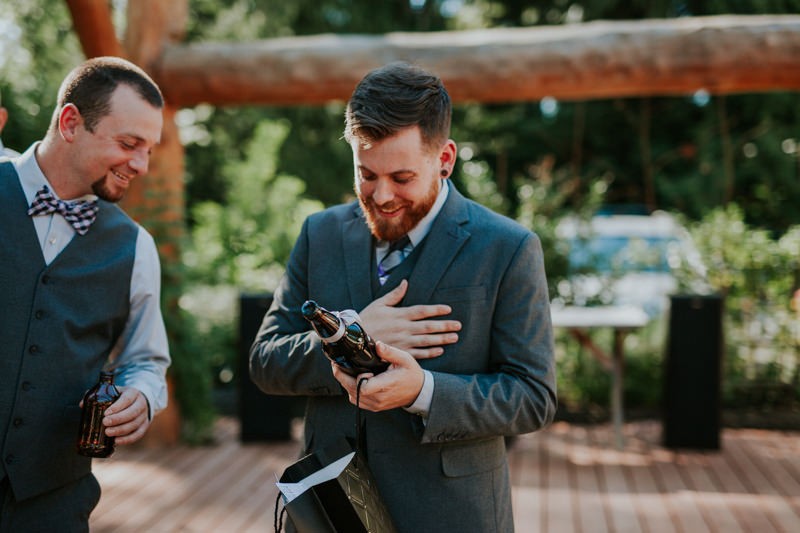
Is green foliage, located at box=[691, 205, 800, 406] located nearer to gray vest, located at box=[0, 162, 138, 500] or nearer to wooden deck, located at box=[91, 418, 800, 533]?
wooden deck, located at box=[91, 418, 800, 533]

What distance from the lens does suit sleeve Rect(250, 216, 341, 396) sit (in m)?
1.76

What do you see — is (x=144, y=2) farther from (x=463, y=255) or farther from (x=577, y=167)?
(x=577, y=167)

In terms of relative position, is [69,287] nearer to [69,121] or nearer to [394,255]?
[69,121]

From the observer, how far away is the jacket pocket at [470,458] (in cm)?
176

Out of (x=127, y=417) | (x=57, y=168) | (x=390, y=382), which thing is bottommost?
(x=127, y=417)

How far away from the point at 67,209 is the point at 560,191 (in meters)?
5.84

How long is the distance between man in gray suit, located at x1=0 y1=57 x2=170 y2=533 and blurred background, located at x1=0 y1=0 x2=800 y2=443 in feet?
8.58

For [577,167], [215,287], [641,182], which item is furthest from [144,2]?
[641,182]

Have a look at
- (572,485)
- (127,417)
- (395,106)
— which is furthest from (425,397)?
(572,485)

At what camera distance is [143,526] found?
13.3 feet

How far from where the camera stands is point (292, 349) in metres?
1.80

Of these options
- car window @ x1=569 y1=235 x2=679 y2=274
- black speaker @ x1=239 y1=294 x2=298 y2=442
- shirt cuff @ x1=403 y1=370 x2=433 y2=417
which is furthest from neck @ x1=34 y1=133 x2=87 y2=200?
car window @ x1=569 y1=235 x2=679 y2=274

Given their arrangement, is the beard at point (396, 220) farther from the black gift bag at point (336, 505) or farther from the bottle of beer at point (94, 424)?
the bottle of beer at point (94, 424)

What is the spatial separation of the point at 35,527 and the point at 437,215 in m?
1.13
